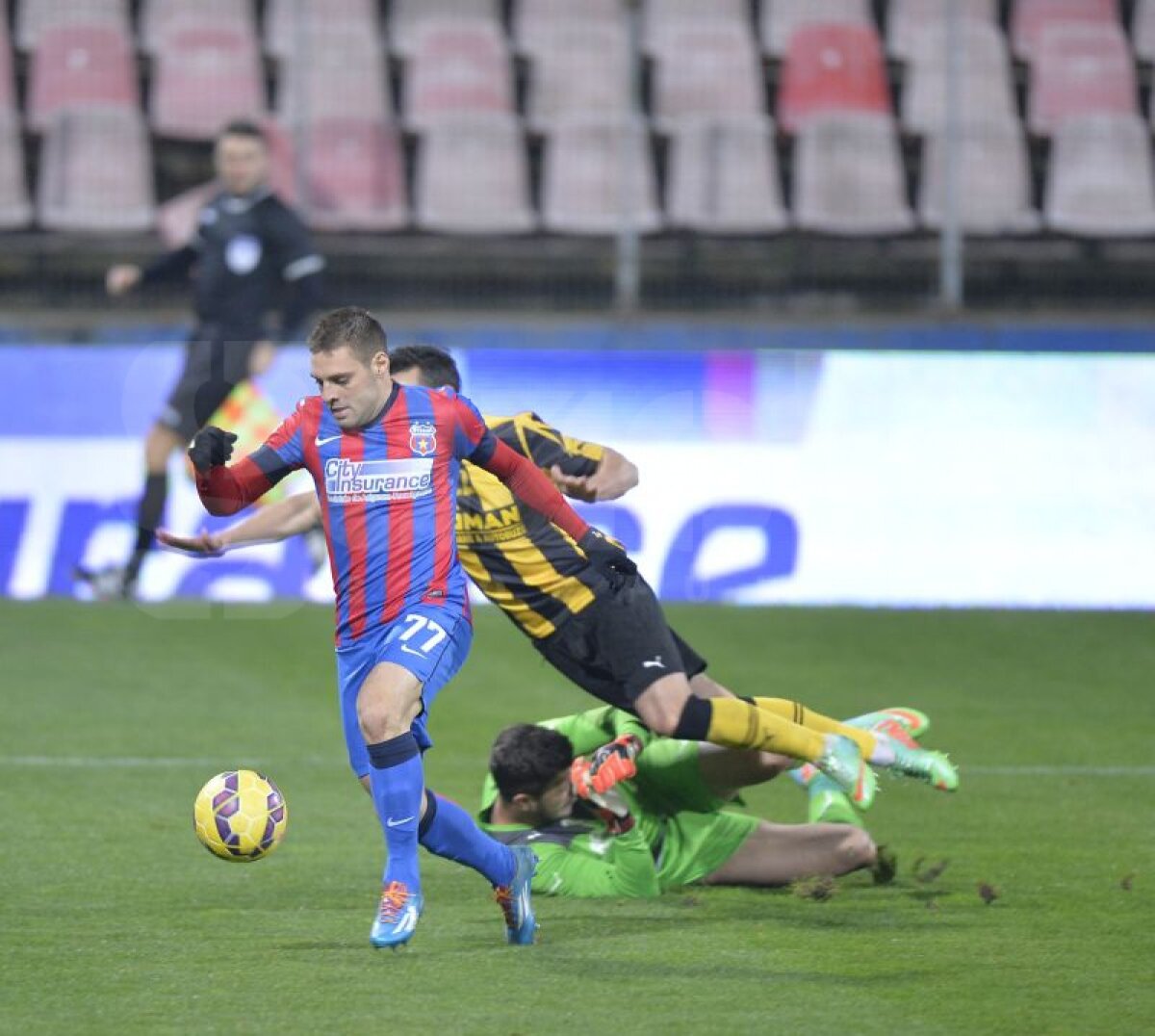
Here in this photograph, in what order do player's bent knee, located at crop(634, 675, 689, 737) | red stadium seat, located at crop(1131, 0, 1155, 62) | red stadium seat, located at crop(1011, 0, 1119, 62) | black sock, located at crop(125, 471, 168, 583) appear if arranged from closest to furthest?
player's bent knee, located at crop(634, 675, 689, 737) < black sock, located at crop(125, 471, 168, 583) < red stadium seat, located at crop(1131, 0, 1155, 62) < red stadium seat, located at crop(1011, 0, 1119, 62)

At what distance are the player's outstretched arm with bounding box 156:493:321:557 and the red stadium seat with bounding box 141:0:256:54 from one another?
9.58m

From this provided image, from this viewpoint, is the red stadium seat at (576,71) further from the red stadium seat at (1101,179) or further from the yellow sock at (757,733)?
the yellow sock at (757,733)

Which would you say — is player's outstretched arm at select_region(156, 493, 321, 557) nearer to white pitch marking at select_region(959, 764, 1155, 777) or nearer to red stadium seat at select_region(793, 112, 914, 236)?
white pitch marking at select_region(959, 764, 1155, 777)

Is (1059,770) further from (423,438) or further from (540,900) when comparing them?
(423,438)

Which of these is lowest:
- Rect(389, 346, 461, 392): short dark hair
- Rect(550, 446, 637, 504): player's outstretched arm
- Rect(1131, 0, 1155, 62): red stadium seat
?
Rect(550, 446, 637, 504): player's outstretched arm

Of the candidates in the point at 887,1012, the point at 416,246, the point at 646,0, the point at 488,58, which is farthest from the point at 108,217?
the point at 887,1012

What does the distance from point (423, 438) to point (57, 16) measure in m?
10.7

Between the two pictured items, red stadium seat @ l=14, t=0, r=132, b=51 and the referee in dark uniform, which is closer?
the referee in dark uniform

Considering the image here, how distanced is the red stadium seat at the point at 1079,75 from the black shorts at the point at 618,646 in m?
9.94

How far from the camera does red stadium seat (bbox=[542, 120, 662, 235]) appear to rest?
47.8ft

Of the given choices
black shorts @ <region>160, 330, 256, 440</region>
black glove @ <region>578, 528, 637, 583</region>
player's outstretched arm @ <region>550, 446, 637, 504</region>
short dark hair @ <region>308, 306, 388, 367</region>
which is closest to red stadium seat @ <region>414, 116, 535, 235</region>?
black shorts @ <region>160, 330, 256, 440</region>

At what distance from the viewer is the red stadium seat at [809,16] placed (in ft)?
51.3

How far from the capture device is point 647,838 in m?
6.31

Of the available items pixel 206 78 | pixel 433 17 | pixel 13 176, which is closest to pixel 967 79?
pixel 433 17
